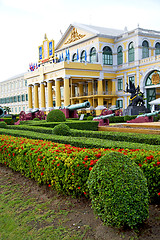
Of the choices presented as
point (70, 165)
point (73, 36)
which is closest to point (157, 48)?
point (73, 36)

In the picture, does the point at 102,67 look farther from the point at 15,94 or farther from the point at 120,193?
the point at 120,193

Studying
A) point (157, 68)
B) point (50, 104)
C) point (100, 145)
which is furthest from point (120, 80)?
point (100, 145)

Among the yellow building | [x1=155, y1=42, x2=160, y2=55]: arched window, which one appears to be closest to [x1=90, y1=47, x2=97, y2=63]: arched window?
the yellow building

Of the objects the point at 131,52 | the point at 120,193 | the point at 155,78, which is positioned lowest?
the point at 120,193

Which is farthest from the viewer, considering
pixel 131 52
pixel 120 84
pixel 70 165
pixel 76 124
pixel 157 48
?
pixel 120 84

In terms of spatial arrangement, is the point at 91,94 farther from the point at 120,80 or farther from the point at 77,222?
the point at 77,222

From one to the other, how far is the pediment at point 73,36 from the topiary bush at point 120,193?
39.5 metres

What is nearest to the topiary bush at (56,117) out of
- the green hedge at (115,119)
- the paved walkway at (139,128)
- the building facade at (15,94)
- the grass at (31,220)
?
the paved walkway at (139,128)

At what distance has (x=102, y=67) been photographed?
3909 cm

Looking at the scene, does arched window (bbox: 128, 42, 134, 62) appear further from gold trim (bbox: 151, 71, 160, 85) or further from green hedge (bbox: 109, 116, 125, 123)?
green hedge (bbox: 109, 116, 125, 123)

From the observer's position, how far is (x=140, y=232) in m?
3.33

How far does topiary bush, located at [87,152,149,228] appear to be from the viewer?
10.5ft

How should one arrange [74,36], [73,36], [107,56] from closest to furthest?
[107,56], [74,36], [73,36]

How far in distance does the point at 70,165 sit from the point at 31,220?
A: 1.15 meters
